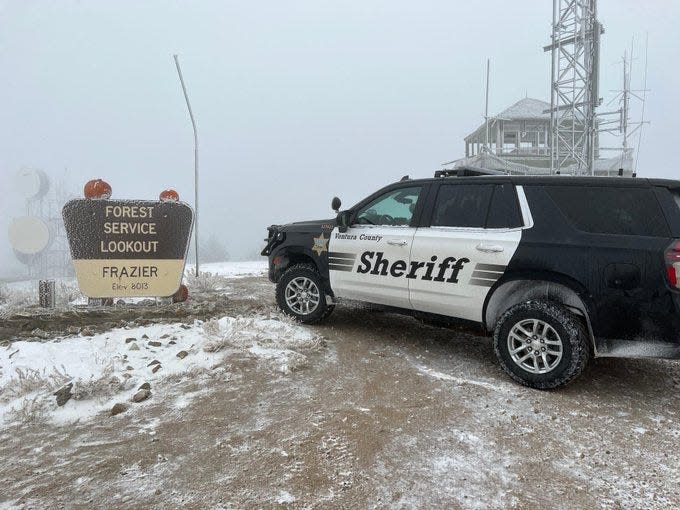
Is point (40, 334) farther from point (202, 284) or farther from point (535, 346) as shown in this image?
point (535, 346)

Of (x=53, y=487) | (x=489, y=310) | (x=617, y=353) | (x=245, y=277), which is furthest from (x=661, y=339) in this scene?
(x=245, y=277)

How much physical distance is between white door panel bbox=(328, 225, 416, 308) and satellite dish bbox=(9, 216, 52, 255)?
2470 centimetres

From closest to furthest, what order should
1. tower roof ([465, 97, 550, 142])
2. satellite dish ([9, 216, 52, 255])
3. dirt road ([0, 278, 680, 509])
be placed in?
1. dirt road ([0, 278, 680, 509])
2. satellite dish ([9, 216, 52, 255])
3. tower roof ([465, 97, 550, 142])

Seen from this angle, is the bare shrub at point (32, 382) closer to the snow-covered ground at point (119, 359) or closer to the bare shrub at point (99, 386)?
the snow-covered ground at point (119, 359)

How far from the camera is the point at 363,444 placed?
9.32 ft

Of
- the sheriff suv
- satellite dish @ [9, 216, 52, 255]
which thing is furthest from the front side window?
satellite dish @ [9, 216, 52, 255]

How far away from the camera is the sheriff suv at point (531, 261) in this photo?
3.38m

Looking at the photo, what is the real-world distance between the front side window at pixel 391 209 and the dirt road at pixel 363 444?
1.61 meters

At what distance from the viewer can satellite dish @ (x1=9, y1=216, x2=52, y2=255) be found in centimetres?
2378

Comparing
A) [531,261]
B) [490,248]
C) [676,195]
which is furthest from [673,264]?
[490,248]

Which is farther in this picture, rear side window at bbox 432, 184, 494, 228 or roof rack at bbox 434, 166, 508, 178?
roof rack at bbox 434, 166, 508, 178

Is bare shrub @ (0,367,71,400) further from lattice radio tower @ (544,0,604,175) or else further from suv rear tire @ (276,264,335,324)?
lattice radio tower @ (544,0,604,175)

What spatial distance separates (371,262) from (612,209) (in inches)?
91.0

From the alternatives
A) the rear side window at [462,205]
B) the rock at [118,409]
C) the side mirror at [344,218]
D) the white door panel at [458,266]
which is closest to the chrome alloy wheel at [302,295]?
the side mirror at [344,218]
